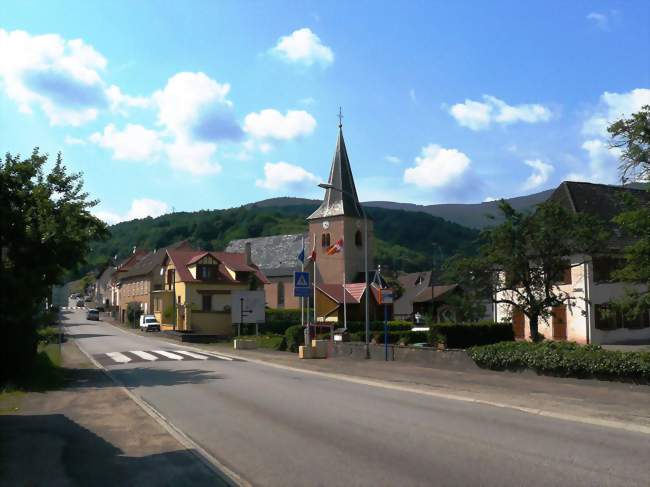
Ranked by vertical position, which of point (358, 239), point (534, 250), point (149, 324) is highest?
point (358, 239)

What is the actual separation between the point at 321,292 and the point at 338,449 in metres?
54.0

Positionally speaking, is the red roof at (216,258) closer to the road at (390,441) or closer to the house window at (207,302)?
the house window at (207,302)

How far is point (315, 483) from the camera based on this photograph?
23.9ft

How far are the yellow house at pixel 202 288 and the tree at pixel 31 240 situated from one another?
138 ft

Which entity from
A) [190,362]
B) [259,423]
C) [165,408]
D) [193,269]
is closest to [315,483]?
[259,423]

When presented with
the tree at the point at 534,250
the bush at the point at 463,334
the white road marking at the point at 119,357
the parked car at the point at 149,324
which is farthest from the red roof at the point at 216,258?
the tree at the point at 534,250

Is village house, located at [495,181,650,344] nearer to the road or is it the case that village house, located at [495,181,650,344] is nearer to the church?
the road

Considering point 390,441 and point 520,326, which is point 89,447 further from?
point 520,326

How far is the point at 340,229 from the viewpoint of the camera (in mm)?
81312

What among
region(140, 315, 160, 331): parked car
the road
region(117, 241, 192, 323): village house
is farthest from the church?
the road

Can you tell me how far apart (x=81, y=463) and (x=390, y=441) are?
441 cm

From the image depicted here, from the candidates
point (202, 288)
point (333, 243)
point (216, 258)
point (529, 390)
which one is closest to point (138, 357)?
point (529, 390)

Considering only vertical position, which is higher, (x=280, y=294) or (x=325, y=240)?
(x=325, y=240)

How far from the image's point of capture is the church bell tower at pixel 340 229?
80.1 meters
